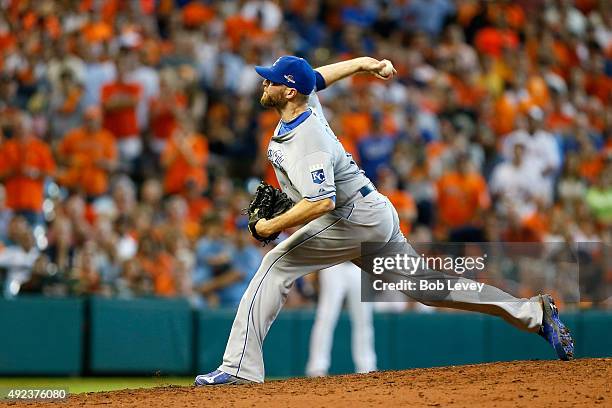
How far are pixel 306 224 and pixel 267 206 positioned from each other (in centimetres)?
35

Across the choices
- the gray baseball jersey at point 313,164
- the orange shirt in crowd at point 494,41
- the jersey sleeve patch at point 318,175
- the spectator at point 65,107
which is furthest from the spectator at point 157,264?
the orange shirt in crowd at point 494,41

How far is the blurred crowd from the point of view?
448 inches

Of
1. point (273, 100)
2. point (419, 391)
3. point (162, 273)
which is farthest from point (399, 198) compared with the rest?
point (419, 391)

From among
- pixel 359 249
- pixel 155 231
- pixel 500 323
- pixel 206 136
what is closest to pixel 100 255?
pixel 155 231

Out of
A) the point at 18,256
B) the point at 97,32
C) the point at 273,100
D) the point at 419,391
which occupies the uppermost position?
the point at 97,32

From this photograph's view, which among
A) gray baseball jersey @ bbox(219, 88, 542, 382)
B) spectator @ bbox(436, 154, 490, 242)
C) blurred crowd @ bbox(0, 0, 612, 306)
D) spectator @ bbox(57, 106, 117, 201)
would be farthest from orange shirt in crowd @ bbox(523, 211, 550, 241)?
gray baseball jersey @ bbox(219, 88, 542, 382)

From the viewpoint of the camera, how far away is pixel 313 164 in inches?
244

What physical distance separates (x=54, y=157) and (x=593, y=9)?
1081cm

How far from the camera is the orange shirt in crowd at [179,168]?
1236 cm

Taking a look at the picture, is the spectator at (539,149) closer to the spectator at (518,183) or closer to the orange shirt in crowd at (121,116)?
the spectator at (518,183)

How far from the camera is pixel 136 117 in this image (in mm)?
12586

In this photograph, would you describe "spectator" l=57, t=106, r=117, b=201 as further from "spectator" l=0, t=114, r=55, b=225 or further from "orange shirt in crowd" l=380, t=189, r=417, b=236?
"orange shirt in crowd" l=380, t=189, r=417, b=236

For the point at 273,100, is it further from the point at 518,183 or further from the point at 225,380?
the point at 518,183

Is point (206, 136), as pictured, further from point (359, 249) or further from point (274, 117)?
point (359, 249)
